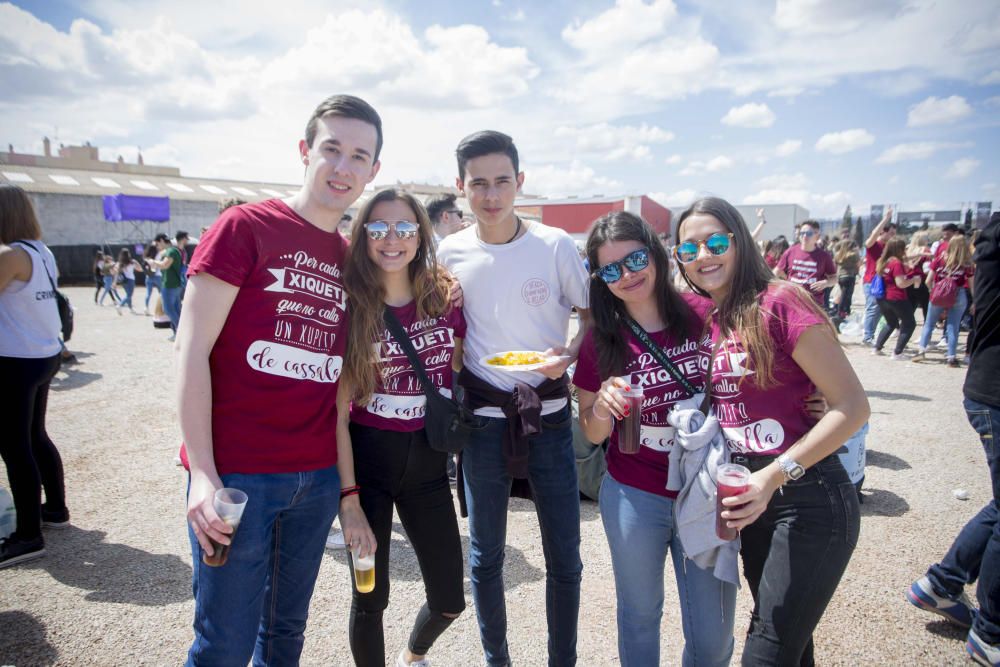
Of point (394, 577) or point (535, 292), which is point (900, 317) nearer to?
point (535, 292)

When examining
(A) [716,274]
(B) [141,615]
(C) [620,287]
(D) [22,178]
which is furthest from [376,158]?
(D) [22,178]

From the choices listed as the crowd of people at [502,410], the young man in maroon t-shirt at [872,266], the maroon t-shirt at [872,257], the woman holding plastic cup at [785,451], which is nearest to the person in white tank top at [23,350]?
Result: the crowd of people at [502,410]

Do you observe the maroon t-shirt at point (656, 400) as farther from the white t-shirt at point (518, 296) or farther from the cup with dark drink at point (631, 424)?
the white t-shirt at point (518, 296)

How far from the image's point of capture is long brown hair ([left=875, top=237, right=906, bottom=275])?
930cm

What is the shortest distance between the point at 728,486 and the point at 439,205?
18.3ft

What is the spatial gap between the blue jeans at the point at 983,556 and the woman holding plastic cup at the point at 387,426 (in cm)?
258

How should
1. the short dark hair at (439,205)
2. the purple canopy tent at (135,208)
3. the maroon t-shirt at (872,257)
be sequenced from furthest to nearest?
the purple canopy tent at (135,208), the maroon t-shirt at (872,257), the short dark hair at (439,205)

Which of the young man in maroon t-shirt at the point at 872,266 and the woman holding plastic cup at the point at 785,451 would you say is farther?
the young man in maroon t-shirt at the point at 872,266

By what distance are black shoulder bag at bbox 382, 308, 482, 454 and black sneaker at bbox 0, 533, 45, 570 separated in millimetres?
3305

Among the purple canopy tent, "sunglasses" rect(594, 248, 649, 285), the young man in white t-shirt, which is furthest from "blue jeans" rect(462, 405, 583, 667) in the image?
the purple canopy tent

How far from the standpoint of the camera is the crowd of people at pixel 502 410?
1.81 m

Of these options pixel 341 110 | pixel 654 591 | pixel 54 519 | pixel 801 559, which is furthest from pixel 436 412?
pixel 54 519

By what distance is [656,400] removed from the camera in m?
2.18

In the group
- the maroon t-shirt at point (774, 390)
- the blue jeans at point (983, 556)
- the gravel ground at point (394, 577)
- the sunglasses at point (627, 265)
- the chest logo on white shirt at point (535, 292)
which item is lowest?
the gravel ground at point (394, 577)
